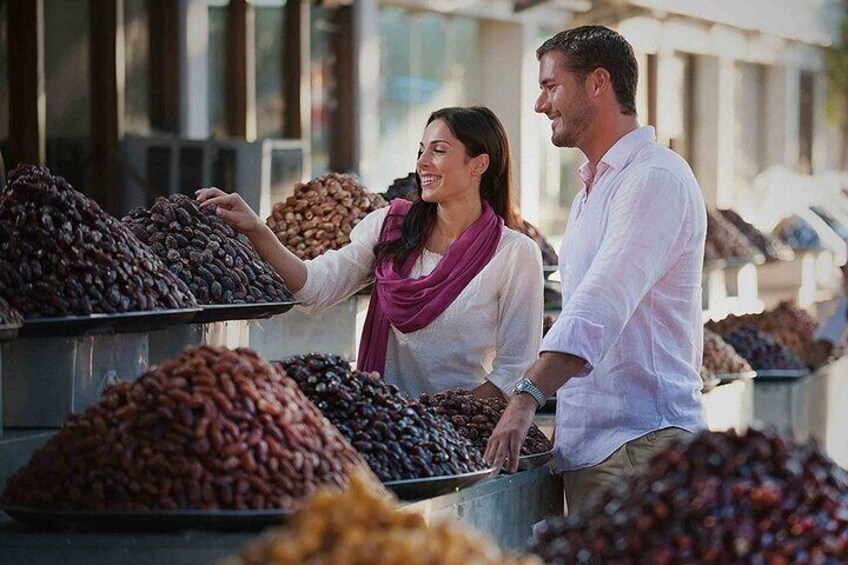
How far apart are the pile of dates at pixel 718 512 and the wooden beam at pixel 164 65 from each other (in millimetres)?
Result: 9290

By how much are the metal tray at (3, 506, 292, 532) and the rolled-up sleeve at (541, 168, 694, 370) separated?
1082 millimetres

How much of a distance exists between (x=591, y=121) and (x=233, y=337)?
1231 millimetres

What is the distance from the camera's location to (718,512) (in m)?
2.37

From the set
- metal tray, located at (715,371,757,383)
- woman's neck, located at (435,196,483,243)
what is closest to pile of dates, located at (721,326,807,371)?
metal tray, located at (715,371,757,383)

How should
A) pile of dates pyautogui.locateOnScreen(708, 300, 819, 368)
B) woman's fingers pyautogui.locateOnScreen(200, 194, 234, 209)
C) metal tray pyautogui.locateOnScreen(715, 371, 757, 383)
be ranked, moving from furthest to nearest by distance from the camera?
pile of dates pyautogui.locateOnScreen(708, 300, 819, 368)
metal tray pyautogui.locateOnScreen(715, 371, 757, 383)
woman's fingers pyautogui.locateOnScreen(200, 194, 234, 209)

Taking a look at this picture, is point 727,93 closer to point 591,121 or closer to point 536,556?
point 591,121

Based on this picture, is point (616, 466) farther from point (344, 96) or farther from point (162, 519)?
point (344, 96)

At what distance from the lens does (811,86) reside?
29109 mm

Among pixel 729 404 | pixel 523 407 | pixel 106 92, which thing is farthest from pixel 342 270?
pixel 106 92

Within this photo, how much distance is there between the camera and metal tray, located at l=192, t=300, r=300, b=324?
414 cm

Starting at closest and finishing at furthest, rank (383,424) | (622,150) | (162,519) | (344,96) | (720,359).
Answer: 1. (162,519)
2. (383,424)
3. (622,150)
4. (720,359)
5. (344,96)

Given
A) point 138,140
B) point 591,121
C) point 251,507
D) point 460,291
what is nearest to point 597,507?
point 251,507

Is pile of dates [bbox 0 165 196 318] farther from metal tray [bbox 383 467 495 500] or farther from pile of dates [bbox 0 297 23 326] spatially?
metal tray [bbox 383 467 495 500]

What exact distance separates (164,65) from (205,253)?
7.40 metres
